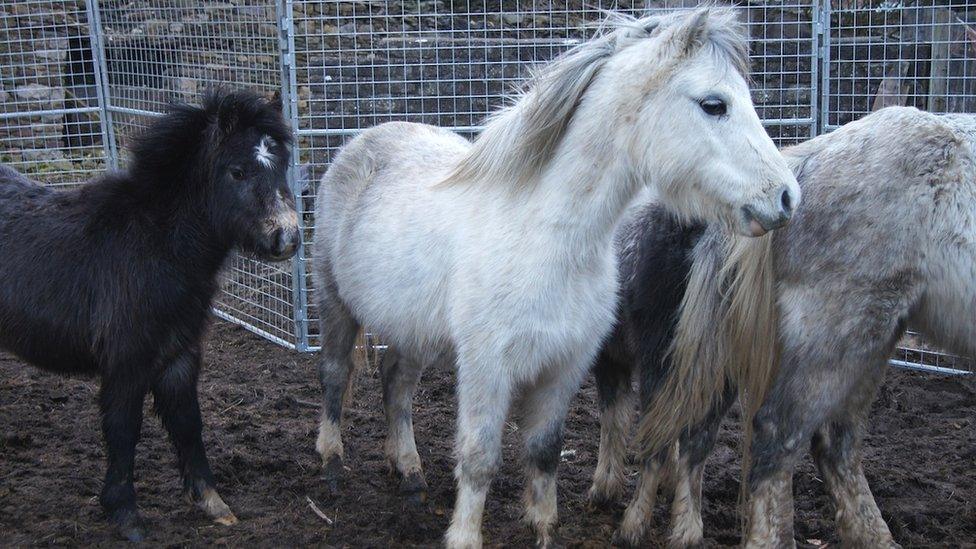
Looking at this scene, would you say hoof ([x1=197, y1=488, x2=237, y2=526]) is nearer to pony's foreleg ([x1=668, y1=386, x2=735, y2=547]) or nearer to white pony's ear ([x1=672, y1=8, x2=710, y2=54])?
pony's foreleg ([x1=668, y1=386, x2=735, y2=547])

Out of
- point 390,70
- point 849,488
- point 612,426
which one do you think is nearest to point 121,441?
point 612,426

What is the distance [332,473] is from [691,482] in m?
1.79

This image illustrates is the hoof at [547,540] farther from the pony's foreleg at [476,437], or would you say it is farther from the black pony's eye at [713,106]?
the black pony's eye at [713,106]

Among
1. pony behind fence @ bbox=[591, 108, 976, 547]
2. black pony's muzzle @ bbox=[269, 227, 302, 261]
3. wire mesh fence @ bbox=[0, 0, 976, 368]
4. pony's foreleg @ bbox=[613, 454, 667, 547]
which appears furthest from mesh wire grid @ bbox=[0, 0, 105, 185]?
pony behind fence @ bbox=[591, 108, 976, 547]

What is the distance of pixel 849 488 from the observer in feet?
13.0

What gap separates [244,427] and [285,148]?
1973 mm

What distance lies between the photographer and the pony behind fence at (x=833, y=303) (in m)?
3.50

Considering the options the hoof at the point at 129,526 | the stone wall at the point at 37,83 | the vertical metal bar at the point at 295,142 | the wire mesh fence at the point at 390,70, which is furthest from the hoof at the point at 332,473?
the stone wall at the point at 37,83

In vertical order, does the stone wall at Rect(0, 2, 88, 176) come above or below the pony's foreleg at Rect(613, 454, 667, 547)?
above

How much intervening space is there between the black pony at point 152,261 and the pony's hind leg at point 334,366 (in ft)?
2.25

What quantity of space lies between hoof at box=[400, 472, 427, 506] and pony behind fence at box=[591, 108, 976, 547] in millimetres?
1042

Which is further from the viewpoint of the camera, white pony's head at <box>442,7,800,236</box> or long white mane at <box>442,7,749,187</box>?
long white mane at <box>442,7,749,187</box>

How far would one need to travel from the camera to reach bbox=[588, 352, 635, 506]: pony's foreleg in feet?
14.7

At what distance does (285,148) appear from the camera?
414cm
